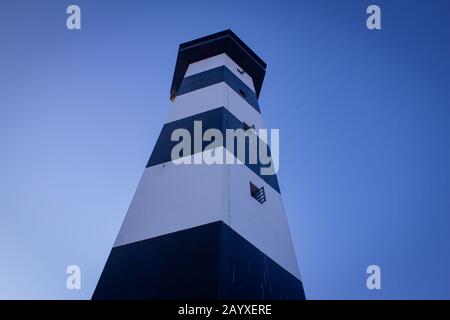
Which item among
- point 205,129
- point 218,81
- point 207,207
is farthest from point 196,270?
point 218,81

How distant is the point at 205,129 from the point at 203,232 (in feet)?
14.6

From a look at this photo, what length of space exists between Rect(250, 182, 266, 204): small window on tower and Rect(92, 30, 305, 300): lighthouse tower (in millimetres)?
25

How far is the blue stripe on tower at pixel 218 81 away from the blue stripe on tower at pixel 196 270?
7.88m

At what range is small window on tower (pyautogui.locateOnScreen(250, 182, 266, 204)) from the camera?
31.9 feet

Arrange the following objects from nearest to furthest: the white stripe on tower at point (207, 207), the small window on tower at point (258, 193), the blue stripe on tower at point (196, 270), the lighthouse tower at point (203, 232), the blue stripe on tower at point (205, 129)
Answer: the blue stripe on tower at point (196, 270), the lighthouse tower at point (203, 232), the white stripe on tower at point (207, 207), the small window on tower at point (258, 193), the blue stripe on tower at point (205, 129)

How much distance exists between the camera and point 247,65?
19047mm

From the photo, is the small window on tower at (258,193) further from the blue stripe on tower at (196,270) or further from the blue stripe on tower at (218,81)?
the blue stripe on tower at (218,81)

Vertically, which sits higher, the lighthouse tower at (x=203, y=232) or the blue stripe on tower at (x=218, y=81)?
the blue stripe on tower at (x=218, y=81)

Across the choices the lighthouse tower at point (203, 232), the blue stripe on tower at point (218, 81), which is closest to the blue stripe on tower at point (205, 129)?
the lighthouse tower at point (203, 232)

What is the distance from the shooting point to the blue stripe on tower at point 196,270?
260 inches

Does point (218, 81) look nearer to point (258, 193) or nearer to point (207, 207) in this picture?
point (258, 193)
